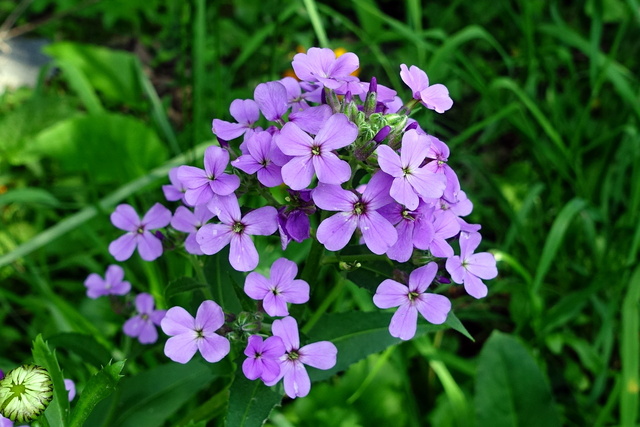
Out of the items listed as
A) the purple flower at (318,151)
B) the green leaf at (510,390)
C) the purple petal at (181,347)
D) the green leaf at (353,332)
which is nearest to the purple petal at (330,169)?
the purple flower at (318,151)

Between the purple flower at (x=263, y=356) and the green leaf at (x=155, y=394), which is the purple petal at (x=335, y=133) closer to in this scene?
the purple flower at (x=263, y=356)

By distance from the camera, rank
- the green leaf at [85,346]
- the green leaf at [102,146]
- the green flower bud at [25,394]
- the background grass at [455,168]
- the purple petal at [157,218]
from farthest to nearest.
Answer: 1. the green leaf at [102,146]
2. the background grass at [455,168]
3. the green leaf at [85,346]
4. the purple petal at [157,218]
5. the green flower bud at [25,394]

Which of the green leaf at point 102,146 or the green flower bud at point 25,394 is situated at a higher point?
the green flower bud at point 25,394

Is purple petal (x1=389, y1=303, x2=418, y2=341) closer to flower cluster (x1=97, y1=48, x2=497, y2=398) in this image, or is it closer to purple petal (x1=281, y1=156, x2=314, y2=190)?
flower cluster (x1=97, y1=48, x2=497, y2=398)

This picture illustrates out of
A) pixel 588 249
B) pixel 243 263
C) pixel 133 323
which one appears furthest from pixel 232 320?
pixel 588 249

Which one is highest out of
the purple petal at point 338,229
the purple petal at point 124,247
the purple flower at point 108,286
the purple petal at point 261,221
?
the purple petal at point 338,229

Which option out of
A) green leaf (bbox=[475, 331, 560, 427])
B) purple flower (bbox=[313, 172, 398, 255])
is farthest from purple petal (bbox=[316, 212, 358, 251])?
green leaf (bbox=[475, 331, 560, 427])
